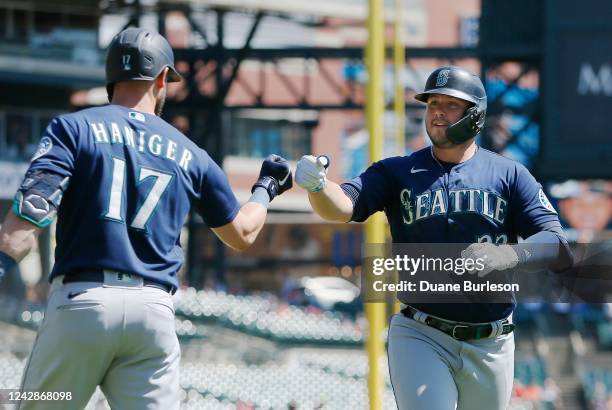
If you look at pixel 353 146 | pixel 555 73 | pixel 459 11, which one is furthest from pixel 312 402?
pixel 459 11

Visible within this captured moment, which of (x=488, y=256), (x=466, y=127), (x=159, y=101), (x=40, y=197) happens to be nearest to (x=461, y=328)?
(x=488, y=256)

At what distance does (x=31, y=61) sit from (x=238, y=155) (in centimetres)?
1648

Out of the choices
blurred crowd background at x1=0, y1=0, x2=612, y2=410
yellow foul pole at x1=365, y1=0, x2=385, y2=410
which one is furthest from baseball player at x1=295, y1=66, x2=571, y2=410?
blurred crowd background at x1=0, y1=0, x2=612, y2=410

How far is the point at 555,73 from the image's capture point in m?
18.9

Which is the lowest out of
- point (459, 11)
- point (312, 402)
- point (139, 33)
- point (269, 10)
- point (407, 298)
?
point (312, 402)

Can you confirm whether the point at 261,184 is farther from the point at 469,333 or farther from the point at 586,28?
the point at 586,28

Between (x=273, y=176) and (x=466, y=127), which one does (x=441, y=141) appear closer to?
(x=466, y=127)

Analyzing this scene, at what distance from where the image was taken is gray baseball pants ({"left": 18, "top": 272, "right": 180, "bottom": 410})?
12.5 ft

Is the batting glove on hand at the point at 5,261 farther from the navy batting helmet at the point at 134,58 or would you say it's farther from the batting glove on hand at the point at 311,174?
the batting glove on hand at the point at 311,174

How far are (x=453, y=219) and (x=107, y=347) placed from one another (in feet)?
5.41

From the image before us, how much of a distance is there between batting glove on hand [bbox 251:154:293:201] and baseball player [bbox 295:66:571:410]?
0.11 metres

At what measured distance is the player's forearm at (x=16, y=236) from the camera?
148 inches

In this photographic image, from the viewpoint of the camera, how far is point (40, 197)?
378cm

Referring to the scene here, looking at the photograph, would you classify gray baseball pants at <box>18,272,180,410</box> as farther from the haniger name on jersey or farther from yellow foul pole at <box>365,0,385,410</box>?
yellow foul pole at <box>365,0,385,410</box>
